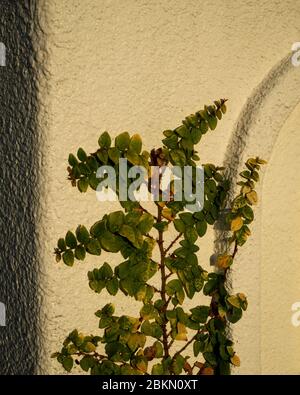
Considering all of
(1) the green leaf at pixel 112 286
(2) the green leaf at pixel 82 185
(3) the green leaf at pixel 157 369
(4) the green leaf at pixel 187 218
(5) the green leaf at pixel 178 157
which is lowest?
(3) the green leaf at pixel 157 369

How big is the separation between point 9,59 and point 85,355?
1381 mm

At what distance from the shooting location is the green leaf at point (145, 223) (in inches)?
97.3

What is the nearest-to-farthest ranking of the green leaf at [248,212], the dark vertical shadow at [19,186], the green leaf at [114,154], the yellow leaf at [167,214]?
the dark vertical shadow at [19,186], the green leaf at [114,154], the yellow leaf at [167,214], the green leaf at [248,212]

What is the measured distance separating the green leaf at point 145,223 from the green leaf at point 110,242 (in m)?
0.12

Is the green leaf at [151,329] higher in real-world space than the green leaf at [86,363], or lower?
higher

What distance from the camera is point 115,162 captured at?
93.8 inches

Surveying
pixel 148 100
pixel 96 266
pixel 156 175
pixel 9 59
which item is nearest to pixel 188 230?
pixel 156 175

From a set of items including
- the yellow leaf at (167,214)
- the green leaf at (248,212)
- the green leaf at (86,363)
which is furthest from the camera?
the green leaf at (248,212)

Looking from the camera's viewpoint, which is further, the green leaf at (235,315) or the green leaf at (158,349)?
the green leaf at (235,315)

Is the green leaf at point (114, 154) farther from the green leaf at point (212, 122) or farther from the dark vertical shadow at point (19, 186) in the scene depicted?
the green leaf at point (212, 122)

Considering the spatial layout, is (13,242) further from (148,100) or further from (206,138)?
(206,138)

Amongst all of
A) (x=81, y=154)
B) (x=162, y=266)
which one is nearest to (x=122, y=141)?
(x=81, y=154)

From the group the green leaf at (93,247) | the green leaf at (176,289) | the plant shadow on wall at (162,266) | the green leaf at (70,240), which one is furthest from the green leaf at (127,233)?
the green leaf at (176,289)

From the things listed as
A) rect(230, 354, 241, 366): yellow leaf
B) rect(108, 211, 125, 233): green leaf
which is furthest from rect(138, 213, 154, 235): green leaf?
rect(230, 354, 241, 366): yellow leaf
